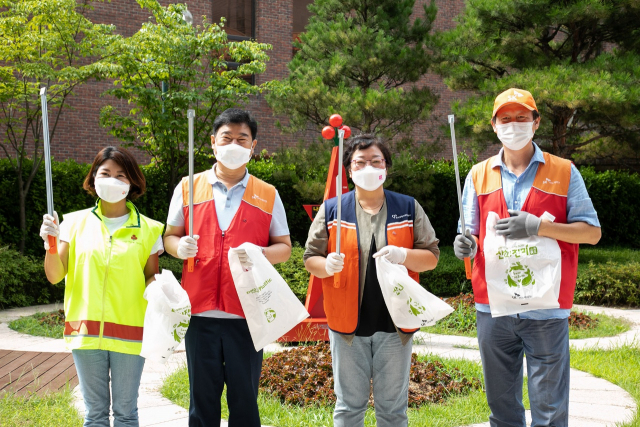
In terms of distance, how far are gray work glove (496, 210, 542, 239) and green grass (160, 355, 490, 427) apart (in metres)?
1.75

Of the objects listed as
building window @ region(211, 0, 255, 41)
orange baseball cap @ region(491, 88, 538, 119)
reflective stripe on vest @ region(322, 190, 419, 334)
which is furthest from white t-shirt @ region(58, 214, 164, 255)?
building window @ region(211, 0, 255, 41)

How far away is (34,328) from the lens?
302 inches

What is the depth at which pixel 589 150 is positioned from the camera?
13.8 meters

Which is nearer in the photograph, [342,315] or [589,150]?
[342,315]

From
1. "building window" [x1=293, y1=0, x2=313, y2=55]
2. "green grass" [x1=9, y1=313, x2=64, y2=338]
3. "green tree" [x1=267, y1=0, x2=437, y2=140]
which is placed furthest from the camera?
"building window" [x1=293, y1=0, x2=313, y2=55]

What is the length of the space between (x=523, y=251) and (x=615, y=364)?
11.8 ft

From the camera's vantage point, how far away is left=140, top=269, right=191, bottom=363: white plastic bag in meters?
2.87

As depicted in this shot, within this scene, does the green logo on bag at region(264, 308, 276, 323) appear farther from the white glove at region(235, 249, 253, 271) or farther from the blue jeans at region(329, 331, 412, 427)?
the blue jeans at region(329, 331, 412, 427)

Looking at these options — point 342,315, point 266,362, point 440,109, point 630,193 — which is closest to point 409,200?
point 342,315

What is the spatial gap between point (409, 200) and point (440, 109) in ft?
56.8

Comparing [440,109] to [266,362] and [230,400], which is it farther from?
[230,400]

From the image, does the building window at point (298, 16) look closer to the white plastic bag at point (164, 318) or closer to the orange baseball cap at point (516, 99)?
the orange baseball cap at point (516, 99)

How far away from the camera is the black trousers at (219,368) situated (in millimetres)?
3082

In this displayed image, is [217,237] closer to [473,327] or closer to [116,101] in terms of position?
[473,327]
